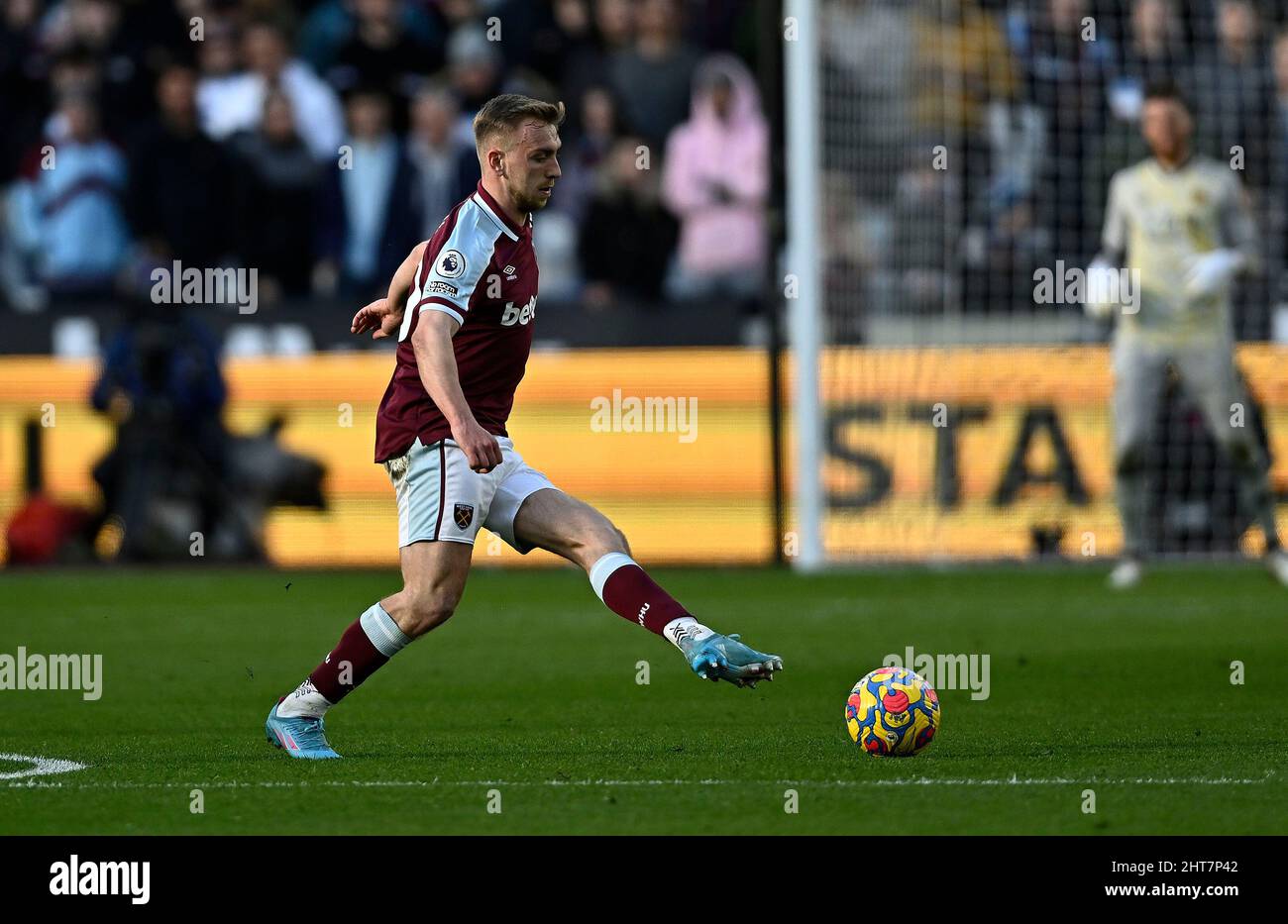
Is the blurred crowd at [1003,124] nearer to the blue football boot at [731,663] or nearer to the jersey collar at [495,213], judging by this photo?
the jersey collar at [495,213]

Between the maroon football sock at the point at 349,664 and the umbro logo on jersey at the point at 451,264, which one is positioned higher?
the umbro logo on jersey at the point at 451,264

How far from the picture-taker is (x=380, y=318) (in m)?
7.31

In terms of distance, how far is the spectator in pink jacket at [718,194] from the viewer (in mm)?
16719

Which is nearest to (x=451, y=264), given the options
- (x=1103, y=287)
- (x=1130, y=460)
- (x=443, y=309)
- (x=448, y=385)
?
(x=443, y=309)

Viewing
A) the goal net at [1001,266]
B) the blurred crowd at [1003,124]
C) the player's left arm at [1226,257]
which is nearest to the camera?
the player's left arm at [1226,257]

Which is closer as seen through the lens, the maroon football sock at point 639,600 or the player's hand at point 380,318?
the maroon football sock at point 639,600

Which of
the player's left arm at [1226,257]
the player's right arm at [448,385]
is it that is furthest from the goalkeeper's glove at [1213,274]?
the player's right arm at [448,385]

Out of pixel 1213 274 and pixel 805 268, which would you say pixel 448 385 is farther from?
pixel 805 268

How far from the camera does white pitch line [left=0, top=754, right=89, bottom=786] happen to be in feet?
22.4

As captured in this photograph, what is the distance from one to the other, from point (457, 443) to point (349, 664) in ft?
2.66

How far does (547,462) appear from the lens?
1570 cm

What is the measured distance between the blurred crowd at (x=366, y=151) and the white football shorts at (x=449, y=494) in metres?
9.16

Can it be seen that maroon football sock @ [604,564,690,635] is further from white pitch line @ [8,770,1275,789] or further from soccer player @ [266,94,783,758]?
white pitch line @ [8,770,1275,789]
